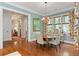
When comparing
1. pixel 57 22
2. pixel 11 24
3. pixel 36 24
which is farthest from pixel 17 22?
pixel 57 22

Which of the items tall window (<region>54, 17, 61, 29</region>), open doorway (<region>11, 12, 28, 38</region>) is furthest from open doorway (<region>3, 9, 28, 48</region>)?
tall window (<region>54, 17, 61, 29</region>)

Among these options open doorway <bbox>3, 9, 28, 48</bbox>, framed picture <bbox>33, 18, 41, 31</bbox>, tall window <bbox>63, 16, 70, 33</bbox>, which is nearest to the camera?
tall window <bbox>63, 16, 70, 33</bbox>

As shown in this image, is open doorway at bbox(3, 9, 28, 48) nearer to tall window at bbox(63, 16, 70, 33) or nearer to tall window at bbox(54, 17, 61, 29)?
tall window at bbox(54, 17, 61, 29)

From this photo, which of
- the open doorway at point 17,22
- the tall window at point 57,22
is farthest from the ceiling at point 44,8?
the open doorway at point 17,22

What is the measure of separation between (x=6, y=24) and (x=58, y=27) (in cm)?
131

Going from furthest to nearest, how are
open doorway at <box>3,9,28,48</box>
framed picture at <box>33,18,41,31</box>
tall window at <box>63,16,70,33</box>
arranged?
framed picture at <box>33,18,41,31</box>
open doorway at <box>3,9,28,48</box>
tall window at <box>63,16,70,33</box>

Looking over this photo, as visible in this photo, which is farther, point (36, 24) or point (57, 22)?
point (36, 24)

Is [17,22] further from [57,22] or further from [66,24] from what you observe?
[66,24]

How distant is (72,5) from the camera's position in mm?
1947

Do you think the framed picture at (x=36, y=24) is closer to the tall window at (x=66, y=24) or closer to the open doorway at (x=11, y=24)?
the open doorway at (x=11, y=24)

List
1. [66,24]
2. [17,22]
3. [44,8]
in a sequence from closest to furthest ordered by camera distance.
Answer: [66,24]
[44,8]
[17,22]

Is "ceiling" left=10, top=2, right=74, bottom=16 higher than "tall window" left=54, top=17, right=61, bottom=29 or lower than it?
higher

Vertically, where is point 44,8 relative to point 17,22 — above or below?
above

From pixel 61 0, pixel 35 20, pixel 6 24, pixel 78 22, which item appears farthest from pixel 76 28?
pixel 6 24
